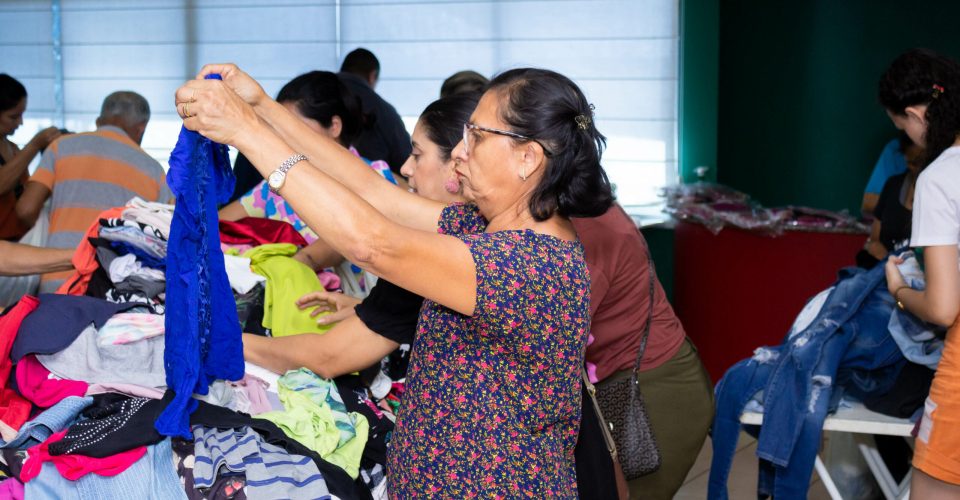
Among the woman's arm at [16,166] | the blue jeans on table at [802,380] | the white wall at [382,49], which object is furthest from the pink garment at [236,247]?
the white wall at [382,49]

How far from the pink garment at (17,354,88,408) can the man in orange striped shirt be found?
1.69 meters

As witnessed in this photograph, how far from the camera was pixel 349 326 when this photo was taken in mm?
2379

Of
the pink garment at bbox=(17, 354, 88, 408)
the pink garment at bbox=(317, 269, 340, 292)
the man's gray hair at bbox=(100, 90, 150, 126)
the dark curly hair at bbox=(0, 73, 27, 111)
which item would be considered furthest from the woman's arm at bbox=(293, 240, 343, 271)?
the dark curly hair at bbox=(0, 73, 27, 111)

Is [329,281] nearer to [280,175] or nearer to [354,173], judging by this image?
[354,173]

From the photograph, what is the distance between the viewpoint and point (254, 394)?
2367 millimetres

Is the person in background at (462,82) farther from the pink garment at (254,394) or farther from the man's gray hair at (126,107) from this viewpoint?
the pink garment at (254,394)

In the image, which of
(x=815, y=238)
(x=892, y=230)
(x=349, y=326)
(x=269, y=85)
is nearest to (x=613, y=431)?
(x=349, y=326)

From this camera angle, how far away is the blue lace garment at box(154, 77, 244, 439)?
2.02 meters

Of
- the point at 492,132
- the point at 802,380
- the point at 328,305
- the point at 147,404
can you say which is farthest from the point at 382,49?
the point at 492,132

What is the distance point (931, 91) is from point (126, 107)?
3.30m

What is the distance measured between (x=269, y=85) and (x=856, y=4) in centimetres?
377

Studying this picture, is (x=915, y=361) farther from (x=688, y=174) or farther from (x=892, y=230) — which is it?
(x=688, y=174)

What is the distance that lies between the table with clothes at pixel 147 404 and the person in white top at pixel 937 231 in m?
1.46

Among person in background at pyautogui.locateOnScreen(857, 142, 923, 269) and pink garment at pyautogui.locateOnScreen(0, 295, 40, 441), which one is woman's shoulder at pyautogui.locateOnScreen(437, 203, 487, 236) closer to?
pink garment at pyautogui.locateOnScreen(0, 295, 40, 441)
